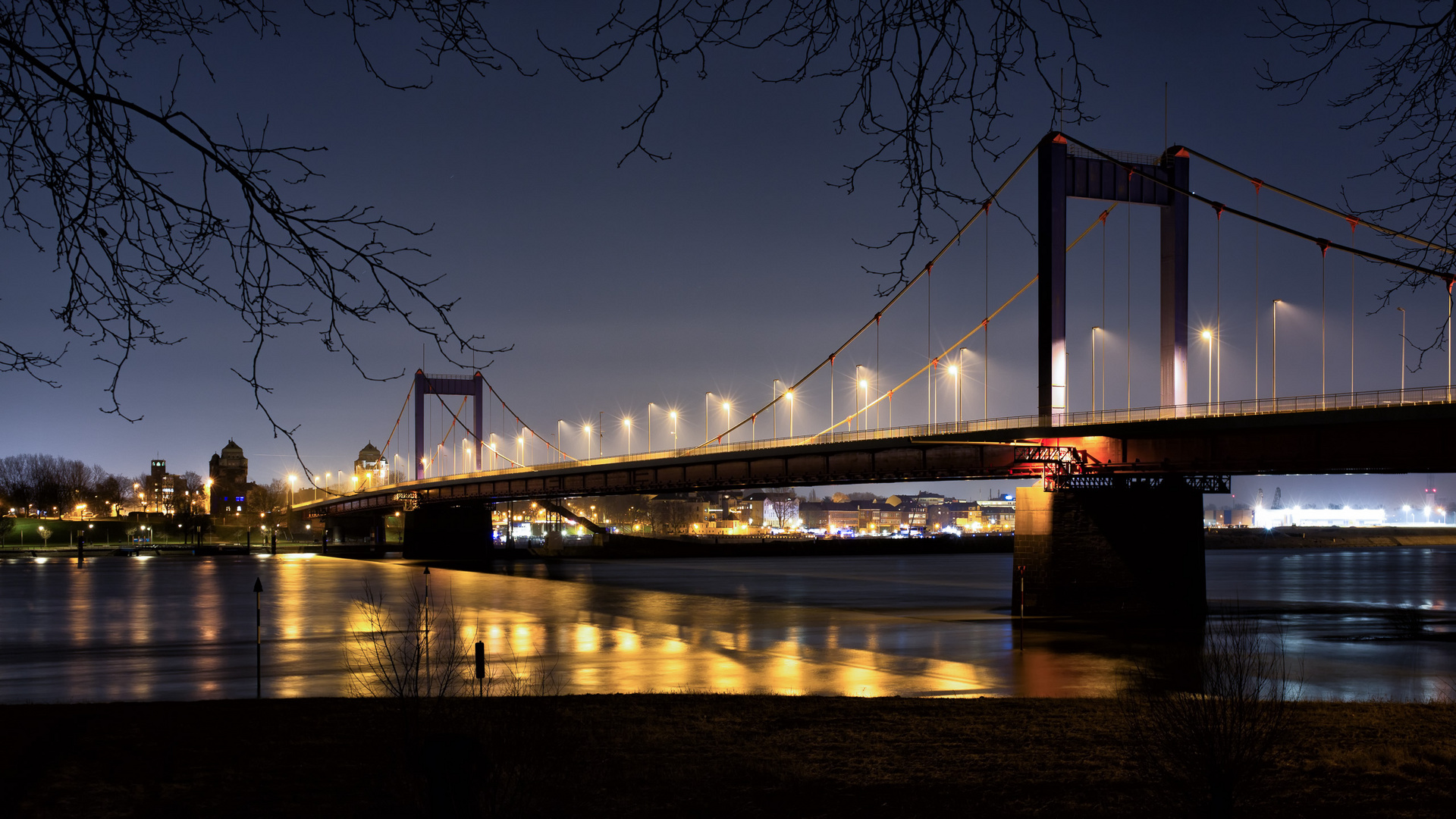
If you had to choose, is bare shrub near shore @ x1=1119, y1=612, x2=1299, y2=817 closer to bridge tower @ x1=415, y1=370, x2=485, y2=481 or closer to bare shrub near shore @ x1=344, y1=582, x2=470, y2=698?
bare shrub near shore @ x1=344, y1=582, x2=470, y2=698

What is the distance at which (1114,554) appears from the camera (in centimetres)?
4762

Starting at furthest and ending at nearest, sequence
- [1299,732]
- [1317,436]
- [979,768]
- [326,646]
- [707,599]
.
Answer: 1. [707,599]
2. [1317,436]
3. [326,646]
4. [1299,732]
5. [979,768]

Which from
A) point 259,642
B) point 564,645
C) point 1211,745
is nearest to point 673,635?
point 564,645

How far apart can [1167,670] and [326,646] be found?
22824mm

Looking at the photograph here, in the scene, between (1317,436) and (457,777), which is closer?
(457,777)

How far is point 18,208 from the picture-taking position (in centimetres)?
614

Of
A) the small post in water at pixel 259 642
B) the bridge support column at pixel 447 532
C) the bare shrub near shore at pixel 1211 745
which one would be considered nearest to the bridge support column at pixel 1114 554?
the small post in water at pixel 259 642

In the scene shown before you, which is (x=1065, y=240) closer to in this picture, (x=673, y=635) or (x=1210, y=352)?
(x=1210, y=352)

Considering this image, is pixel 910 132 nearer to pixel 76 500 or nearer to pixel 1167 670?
pixel 1167 670

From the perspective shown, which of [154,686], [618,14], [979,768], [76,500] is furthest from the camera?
[76,500]

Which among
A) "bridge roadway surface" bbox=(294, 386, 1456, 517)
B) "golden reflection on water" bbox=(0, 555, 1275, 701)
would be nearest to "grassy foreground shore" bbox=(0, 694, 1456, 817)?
"golden reflection on water" bbox=(0, 555, 1275, 701)

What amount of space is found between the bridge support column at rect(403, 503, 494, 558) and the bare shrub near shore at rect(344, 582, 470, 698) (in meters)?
73.0

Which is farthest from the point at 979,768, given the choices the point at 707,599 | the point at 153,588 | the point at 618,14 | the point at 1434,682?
the point at 153,588

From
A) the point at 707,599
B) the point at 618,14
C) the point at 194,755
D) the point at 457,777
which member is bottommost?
the point at 707,599
